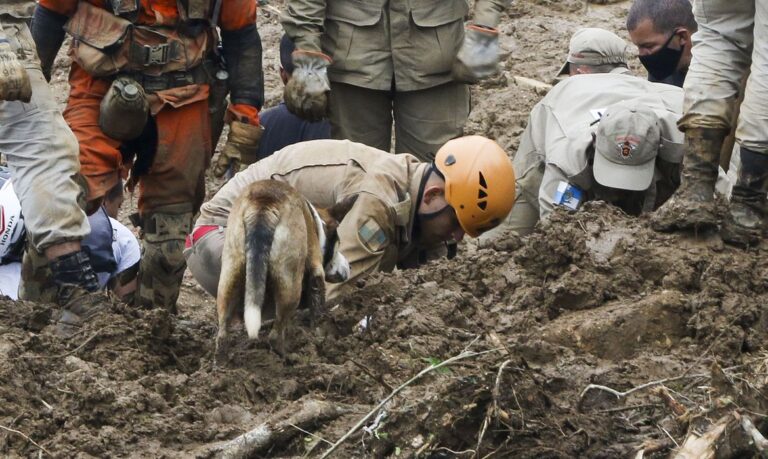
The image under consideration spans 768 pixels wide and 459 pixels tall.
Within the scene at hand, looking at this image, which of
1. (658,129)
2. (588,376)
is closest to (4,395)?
(588,376)

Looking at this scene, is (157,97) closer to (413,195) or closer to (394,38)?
(394,38)

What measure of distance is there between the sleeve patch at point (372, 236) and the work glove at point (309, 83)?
3.94ft

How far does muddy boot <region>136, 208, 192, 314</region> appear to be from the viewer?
7336mm

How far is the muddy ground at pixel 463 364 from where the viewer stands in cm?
411

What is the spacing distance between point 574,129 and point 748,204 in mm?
1492

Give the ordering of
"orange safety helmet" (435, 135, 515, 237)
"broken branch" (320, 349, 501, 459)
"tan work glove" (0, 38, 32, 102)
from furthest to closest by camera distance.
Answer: "orange safety helmet" (435, 135, 515, 237) < "tan work glove" (0, 38, 32, 102) < "broken branch" (320, 349, 501, 459)

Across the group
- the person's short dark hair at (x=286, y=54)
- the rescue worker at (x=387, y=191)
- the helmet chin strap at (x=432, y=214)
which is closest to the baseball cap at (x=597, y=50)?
the person's short dark hair at (x=286, y=54)

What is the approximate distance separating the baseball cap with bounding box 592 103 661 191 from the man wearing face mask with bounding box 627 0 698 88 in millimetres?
1182

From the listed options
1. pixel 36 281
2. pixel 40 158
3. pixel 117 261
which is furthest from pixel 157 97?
pixel 36 281

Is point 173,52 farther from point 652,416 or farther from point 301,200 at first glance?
point 652,416

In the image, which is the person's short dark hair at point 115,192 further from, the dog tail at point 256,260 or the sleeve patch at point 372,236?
→ the dog tail at point 256,260

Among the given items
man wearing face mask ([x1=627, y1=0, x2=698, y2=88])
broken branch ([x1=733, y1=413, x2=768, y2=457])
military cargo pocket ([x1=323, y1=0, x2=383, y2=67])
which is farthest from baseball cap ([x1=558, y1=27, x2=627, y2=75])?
broken branch ([x1=733, y1=413, x2=768, y2=457])

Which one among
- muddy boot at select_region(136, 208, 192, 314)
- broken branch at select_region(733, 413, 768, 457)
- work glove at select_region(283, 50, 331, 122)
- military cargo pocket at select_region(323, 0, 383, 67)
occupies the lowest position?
muddy boot at select_region(136, 208, 192, 314)

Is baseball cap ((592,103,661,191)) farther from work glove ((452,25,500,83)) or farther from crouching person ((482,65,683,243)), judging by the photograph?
work glove ((452,25,500,83))
